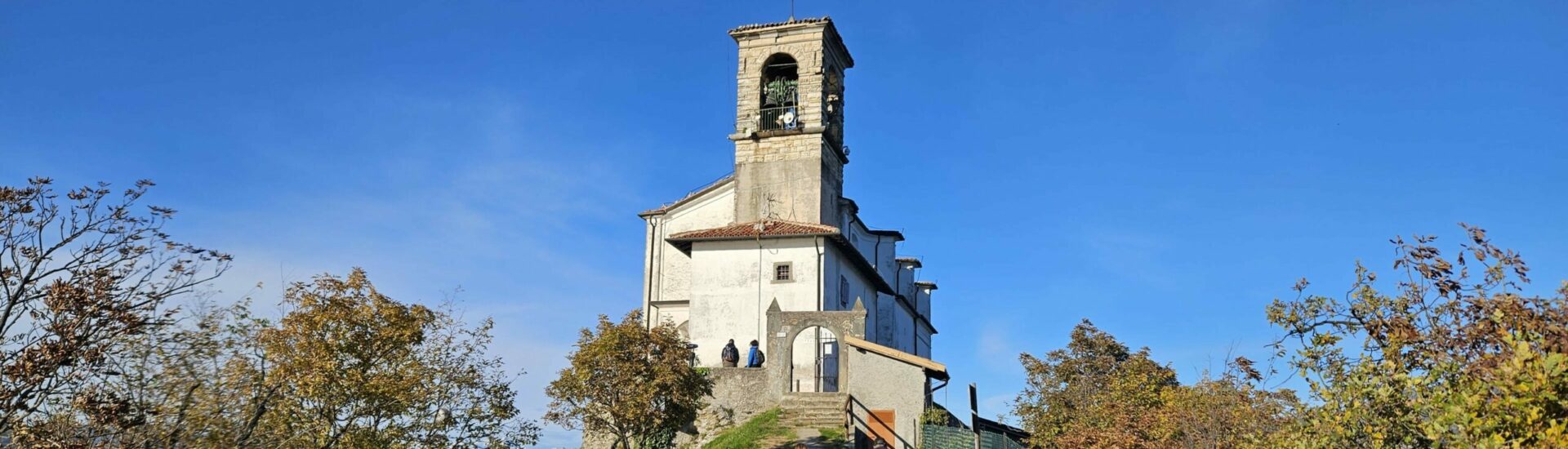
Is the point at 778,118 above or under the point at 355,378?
above

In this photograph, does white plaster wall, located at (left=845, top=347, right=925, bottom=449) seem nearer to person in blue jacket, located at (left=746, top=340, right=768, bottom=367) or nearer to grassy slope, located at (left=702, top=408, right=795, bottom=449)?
grassy slope, located at (left=702, top=408, right=795, bottom=449)

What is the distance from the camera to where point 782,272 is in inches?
1411

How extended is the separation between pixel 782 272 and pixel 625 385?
34.3ft

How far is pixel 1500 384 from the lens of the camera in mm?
9062

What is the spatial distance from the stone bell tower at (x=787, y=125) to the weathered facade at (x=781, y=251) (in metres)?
0.04

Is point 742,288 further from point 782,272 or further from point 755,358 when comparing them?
point 755,358

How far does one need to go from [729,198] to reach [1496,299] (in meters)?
30.8

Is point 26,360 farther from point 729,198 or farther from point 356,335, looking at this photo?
point 729,198

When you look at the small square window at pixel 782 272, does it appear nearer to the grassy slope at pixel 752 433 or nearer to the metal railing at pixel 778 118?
the metal railing at pixel 778 118

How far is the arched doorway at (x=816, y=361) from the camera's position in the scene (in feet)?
112

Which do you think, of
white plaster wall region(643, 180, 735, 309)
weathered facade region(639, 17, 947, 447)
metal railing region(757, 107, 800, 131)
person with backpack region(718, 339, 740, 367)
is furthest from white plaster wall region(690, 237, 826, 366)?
metal railing region(757, 107, 800, 131)

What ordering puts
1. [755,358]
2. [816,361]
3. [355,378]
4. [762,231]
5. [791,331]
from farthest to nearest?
1. [762,231]
2. [816,361]
3. [755,358]
4. [791,331]
5. [355,378]

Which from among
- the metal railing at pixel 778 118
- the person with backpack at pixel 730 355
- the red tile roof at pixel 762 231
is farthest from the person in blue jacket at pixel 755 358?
the metal railing at pixel 778 118

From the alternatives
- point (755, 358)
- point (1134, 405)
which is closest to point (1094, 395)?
point (1134, 405)
